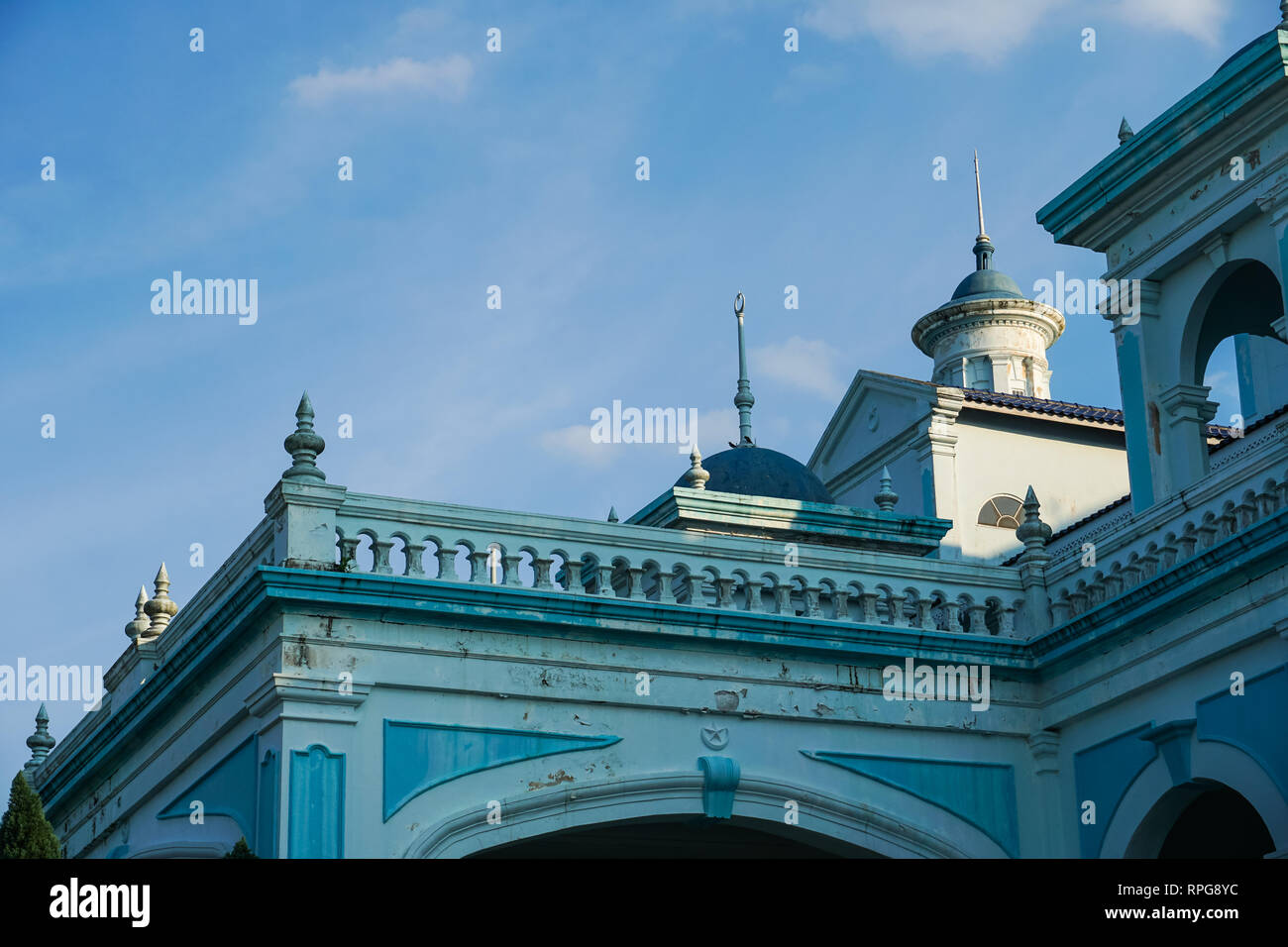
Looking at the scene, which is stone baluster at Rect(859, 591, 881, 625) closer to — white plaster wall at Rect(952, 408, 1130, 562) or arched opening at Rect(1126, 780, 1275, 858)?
arched opening at Rect(1126, 780, 1275, 858)

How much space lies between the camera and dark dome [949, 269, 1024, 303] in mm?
29875

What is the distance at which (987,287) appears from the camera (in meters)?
30.1

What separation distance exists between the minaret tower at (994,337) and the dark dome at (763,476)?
10.2 m

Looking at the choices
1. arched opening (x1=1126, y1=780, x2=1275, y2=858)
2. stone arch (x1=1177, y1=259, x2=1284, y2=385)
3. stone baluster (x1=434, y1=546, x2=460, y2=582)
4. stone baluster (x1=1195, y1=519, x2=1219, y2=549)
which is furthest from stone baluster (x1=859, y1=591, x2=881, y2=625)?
stone arch (x1=1177, y1=259, x2=1284, y2=385)

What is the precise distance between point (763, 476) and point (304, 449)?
21.7ft

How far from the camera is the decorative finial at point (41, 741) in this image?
19922mm

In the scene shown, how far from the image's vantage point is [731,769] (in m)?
14.3

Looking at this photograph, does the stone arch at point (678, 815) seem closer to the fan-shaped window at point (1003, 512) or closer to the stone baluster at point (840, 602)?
the stone baluster at point (840, 602)

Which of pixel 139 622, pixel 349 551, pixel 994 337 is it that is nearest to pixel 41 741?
pixel 139 622

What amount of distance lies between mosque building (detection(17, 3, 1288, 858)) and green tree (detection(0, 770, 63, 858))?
4.11 feet

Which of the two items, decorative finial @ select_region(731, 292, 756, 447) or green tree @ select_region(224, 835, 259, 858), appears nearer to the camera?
green tree @ select_region(224, 835, 259, 858)

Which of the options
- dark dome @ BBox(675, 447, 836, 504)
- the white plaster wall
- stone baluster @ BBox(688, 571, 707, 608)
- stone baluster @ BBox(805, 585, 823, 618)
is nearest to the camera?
stone baluster @ BBox(688, 571, 707, 608)

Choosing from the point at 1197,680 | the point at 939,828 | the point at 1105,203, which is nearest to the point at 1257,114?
the point at 1105,203
